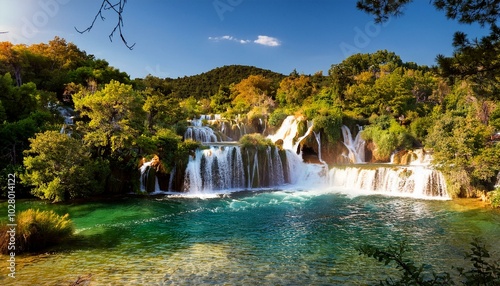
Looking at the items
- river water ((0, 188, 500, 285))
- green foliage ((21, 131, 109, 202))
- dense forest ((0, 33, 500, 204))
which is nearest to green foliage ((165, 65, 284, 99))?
dense forest ((0, 33, 500, 204))

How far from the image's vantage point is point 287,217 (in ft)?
44.1

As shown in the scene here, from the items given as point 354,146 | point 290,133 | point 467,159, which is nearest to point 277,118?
point 290,133

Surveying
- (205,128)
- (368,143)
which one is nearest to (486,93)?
(368,143)

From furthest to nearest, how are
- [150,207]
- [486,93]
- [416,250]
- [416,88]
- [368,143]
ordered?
[416,88]
[368,143]
[150,207]
[416,250]
[486,93]

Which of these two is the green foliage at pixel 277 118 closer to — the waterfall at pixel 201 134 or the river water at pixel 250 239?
the waterfall at pixel 201 134

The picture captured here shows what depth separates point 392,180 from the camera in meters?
18.5

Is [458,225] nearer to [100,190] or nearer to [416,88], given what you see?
[100,190]

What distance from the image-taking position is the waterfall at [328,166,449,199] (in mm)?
17188

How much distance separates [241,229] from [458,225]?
7826 mm

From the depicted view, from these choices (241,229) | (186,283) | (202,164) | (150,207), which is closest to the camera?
(186,283)

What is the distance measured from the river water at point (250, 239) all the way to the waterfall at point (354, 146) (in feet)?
27.7

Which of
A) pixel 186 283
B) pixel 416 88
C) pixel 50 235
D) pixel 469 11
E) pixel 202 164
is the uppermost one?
pixel 416 88

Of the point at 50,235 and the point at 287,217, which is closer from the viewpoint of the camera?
the point at 50,235

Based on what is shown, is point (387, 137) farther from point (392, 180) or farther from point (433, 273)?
point (433, 273)
